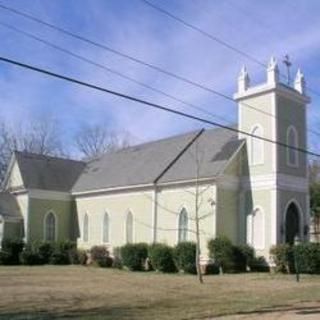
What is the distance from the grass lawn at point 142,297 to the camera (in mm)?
16719

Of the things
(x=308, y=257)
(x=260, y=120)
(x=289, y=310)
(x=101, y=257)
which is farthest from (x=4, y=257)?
(x=289, y=310)

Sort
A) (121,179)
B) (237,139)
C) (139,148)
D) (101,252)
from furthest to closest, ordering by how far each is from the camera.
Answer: (139,148), (121,179), (101,252), (237,139)

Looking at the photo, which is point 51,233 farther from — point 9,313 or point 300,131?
point 9,313

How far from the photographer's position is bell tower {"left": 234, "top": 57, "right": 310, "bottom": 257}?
3759cm

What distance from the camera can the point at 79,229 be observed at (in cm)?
5056

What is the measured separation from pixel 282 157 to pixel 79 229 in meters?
18.7

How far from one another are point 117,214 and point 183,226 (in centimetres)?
708

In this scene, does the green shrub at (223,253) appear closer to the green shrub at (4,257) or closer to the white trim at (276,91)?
the white trim at (276,91)

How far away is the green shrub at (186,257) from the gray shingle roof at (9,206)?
1870cm

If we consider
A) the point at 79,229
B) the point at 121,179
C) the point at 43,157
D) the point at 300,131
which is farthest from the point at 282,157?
the point at 43,157

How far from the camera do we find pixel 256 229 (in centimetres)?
3819

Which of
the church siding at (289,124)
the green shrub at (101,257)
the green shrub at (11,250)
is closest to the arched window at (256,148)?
the church siding at (289,124)

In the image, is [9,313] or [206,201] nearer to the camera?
[9,313]

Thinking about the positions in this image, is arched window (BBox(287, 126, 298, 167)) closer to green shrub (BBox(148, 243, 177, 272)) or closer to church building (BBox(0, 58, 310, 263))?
church building (BBox(0, 58, 310, 263))
